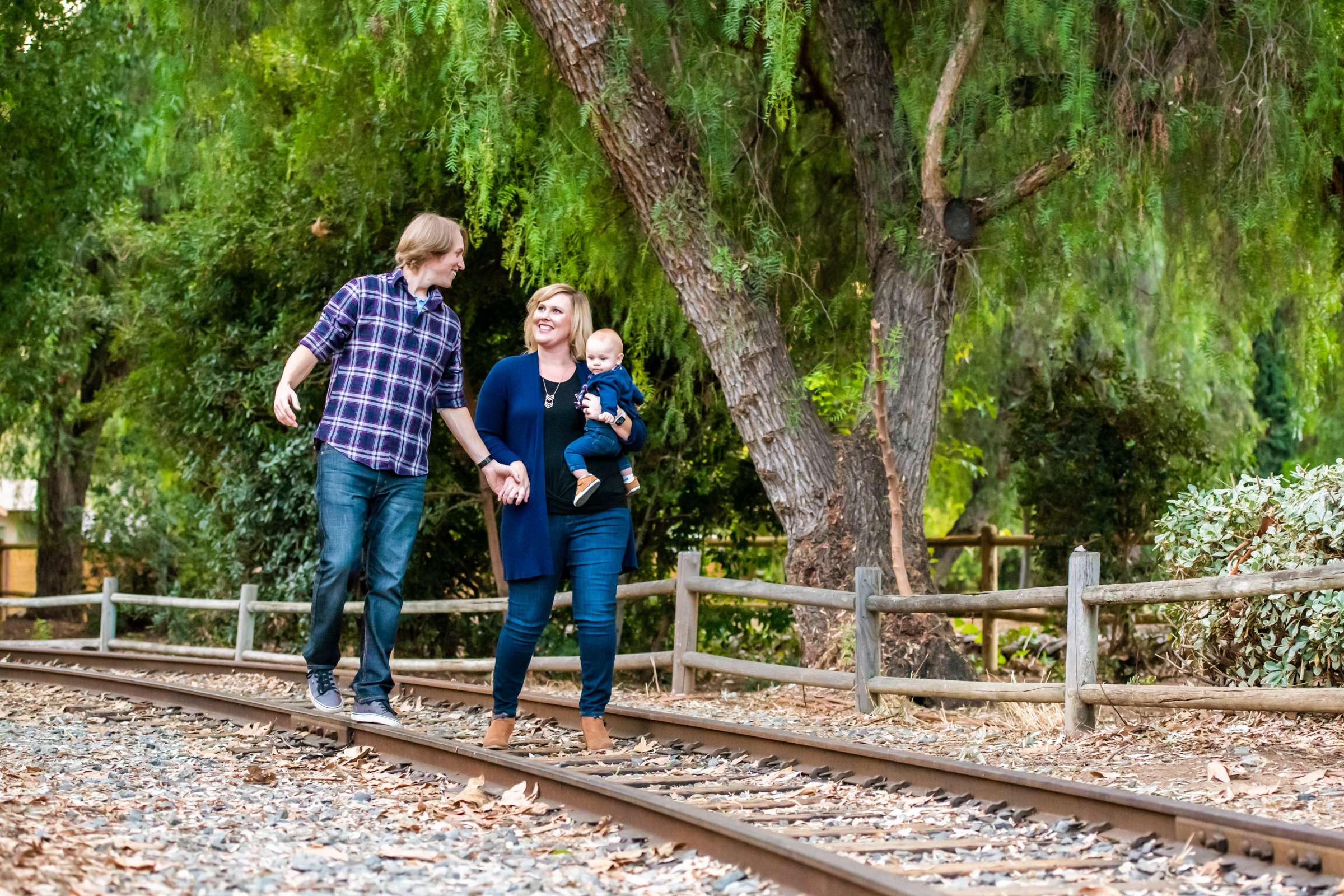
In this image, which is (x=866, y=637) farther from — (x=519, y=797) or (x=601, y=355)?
(x=519, y=797)

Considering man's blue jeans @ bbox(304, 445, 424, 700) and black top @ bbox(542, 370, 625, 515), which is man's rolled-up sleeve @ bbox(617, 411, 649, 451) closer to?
black top @ bbox(542, 370, 625, 515)

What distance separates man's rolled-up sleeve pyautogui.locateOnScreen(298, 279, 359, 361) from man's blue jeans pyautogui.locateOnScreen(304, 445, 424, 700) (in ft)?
1.36

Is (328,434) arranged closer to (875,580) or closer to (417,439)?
(417,439)

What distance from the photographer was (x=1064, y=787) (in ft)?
14.4

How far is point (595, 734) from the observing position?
5.82 metres

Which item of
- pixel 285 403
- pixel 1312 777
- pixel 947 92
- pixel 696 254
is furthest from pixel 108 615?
pixel 1312 777

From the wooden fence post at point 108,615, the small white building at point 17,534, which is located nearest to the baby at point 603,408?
the wooden fence post at point 108,615

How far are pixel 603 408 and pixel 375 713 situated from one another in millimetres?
1767

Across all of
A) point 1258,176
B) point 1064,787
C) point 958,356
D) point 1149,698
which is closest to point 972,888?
point 1064,787

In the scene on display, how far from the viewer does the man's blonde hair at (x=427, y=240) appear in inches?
238

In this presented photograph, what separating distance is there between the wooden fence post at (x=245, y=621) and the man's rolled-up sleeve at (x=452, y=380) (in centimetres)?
693

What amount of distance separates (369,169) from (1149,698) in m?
7.64

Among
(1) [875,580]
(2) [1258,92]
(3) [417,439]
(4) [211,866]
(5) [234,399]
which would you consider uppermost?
(2) [1258,92]

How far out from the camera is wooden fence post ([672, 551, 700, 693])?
9.16 m
